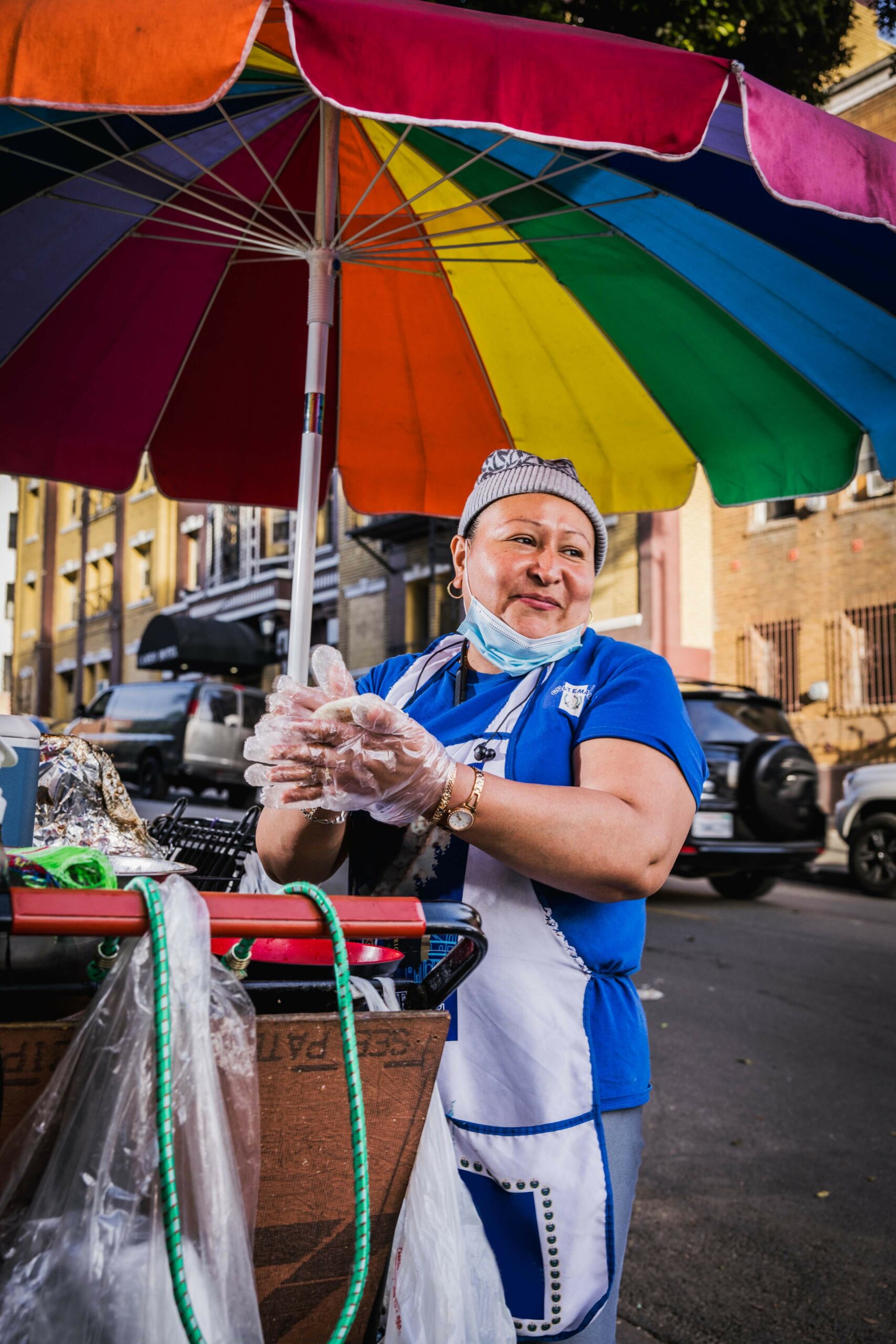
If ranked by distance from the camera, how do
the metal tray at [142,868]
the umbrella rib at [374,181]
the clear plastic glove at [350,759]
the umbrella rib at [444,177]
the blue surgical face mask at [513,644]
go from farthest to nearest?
the umbrella rib at [374,181] < the umbrella rib at [444,177] < the blue surgical face mask at [513,644] < the metal tray at [142,868] < the clear plastic glove at [350,759]

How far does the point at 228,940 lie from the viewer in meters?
1.21

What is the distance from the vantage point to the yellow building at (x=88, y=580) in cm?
3002

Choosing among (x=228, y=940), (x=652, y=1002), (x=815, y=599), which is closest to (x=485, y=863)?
(x=228, y=940)

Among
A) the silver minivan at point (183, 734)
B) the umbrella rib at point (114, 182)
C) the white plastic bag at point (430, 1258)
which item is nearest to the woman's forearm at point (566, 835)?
the white plastic bag at point (430, 1258)

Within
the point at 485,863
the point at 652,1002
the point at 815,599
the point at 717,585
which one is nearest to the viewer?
the point at 485,863

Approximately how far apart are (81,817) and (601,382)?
7.17 ft

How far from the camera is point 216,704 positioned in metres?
16.2

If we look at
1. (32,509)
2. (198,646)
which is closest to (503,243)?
(198,646)

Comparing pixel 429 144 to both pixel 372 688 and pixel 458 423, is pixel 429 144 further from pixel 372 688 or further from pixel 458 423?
pixel 372 688

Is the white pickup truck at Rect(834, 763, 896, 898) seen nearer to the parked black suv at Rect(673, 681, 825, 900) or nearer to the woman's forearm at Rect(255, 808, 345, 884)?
the parked black suv at Rect(673, 681, 825, 900)

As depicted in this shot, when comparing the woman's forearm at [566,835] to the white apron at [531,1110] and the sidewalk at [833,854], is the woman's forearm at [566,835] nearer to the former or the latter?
the white apron at [531,1110]

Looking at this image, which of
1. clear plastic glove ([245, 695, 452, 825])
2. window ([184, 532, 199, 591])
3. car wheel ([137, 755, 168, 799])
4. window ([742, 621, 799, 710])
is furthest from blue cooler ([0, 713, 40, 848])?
window ([184, 532, 199, 591])

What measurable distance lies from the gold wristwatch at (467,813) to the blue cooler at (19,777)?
1.98ft

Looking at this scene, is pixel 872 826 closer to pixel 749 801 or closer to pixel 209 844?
pixel 749 801
